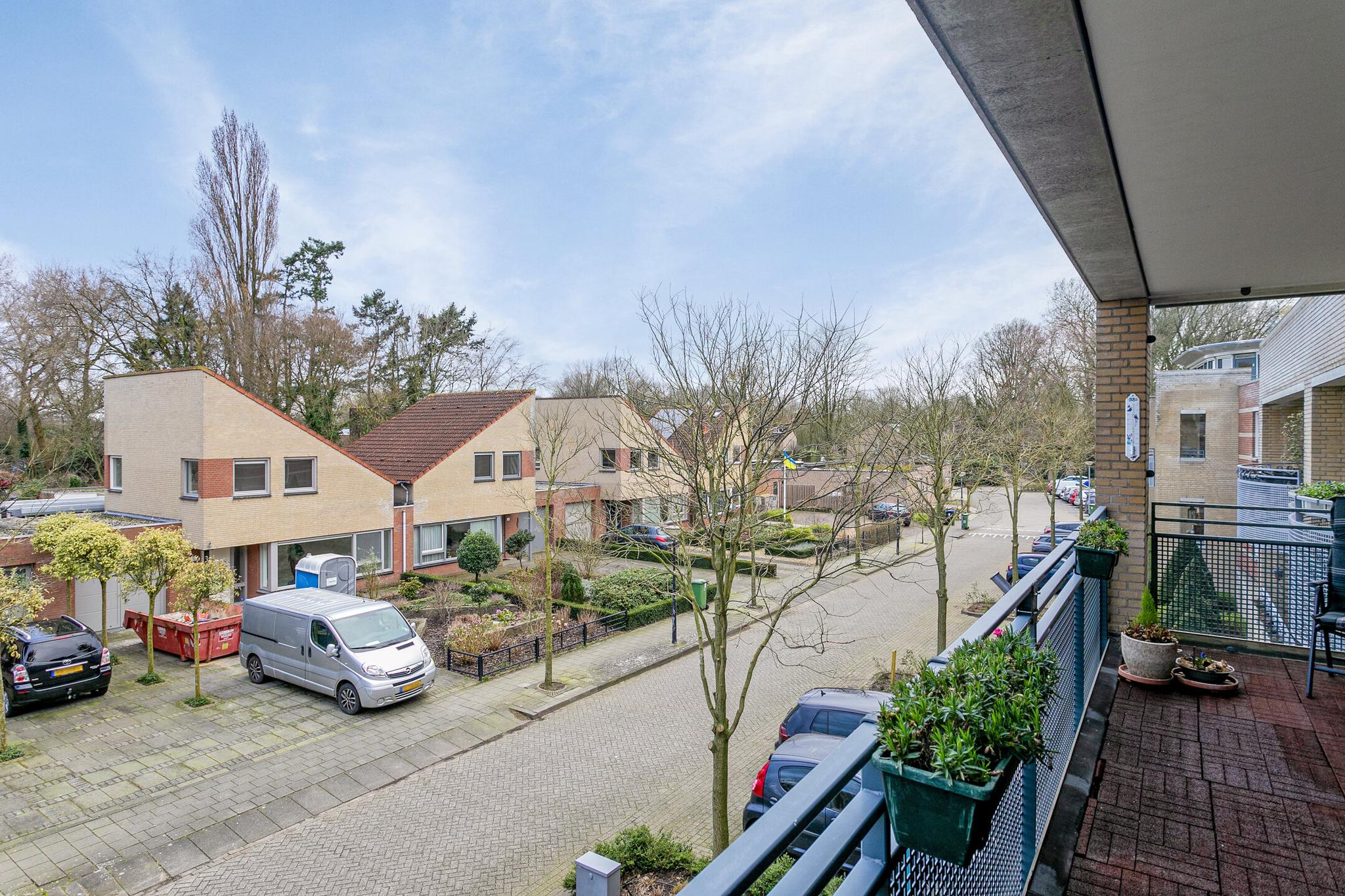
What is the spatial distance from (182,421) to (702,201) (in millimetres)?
30030

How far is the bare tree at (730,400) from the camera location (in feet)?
30.0

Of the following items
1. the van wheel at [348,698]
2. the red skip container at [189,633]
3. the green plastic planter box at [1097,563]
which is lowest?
the van wheel at [348,698]

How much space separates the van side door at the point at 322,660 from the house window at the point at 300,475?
737cm

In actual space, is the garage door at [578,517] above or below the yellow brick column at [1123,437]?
below

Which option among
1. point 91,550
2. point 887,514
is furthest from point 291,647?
point 887,514

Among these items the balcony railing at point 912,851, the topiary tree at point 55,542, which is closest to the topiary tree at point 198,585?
the topiary tree at point 55,542

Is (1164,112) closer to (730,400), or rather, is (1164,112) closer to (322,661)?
(730,400)

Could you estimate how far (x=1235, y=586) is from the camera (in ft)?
20.4

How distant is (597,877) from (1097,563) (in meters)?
4.91

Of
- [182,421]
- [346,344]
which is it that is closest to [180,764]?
[182,421]

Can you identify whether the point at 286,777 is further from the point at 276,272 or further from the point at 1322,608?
the point at 276,272

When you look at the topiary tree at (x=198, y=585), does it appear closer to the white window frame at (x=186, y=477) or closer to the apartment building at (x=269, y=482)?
the apartment building at (x=269, y=482)

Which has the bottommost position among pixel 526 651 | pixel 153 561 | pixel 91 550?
pixel 526 651

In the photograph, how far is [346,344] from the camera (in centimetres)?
3177
